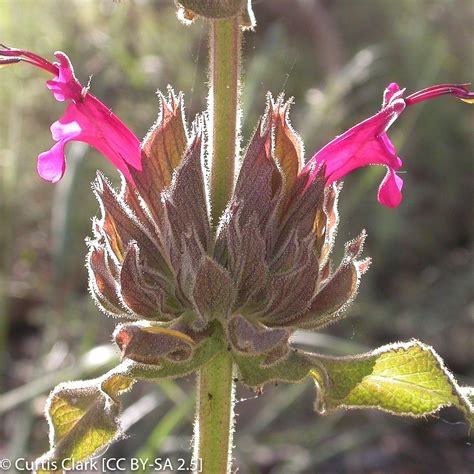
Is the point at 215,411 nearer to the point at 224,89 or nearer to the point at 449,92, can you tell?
the point at 224,89

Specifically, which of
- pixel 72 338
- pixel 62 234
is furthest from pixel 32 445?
pixel 62 234

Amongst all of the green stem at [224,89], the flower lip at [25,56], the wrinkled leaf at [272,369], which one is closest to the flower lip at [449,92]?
the green stem at [224,89]

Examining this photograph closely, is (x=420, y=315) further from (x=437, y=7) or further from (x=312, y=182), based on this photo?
(x=437, y=7)

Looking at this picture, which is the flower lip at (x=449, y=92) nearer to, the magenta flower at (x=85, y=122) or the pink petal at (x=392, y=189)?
the pink petal at (x=392, y=189)

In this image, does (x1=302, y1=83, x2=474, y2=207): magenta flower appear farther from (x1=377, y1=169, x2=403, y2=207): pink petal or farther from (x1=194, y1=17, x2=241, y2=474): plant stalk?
(x1=194, y1=17, x2=241, y2=474): plant stalk

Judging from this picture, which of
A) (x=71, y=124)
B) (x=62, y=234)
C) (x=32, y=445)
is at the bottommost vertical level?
(x=71, y=124)

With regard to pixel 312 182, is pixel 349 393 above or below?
below
